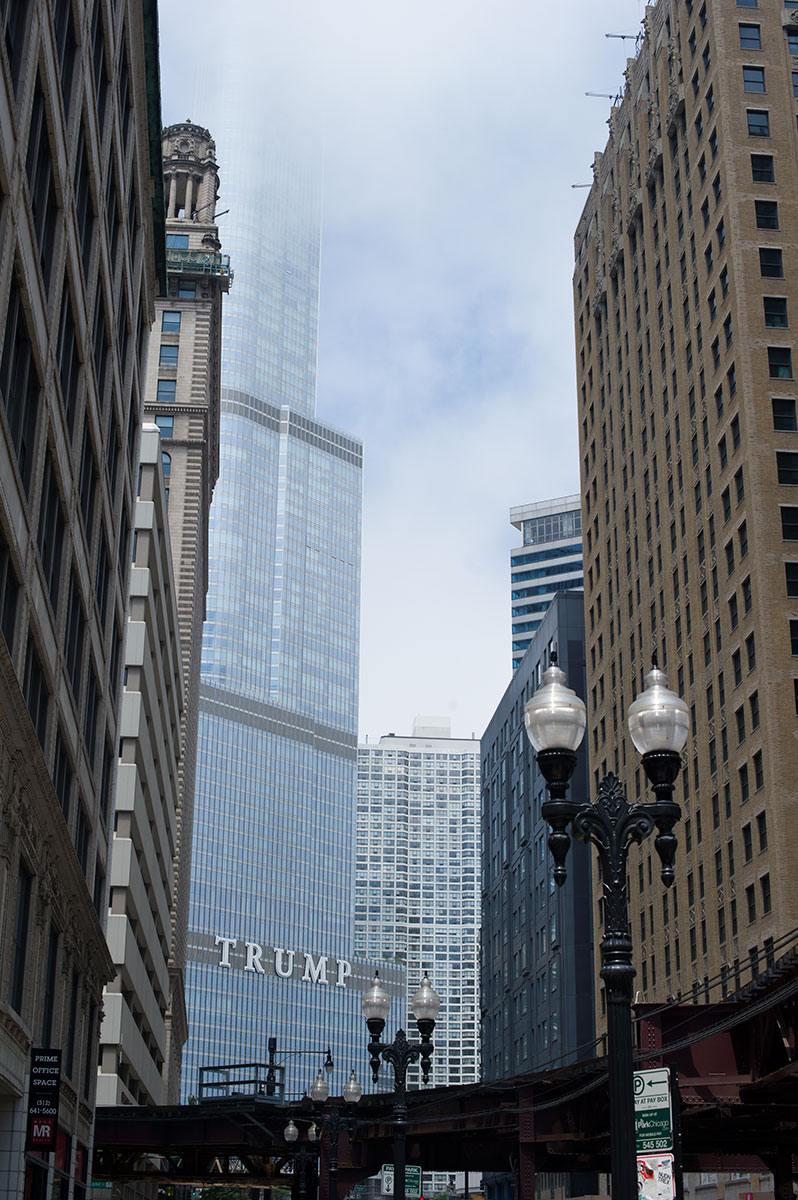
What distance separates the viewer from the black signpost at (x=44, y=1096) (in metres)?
28.6

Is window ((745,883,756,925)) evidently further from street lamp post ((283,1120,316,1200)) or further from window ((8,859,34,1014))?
window ((8,859,34,1014))

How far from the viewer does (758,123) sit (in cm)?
7506

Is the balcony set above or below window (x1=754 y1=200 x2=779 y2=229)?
above

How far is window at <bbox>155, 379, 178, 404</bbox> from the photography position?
107 metres

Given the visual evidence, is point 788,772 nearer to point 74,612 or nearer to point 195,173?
point 74,612

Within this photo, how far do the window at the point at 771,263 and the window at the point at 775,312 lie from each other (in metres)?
1.21

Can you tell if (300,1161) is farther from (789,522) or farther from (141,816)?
(789,522)

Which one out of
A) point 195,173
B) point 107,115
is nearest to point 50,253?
point 107,115

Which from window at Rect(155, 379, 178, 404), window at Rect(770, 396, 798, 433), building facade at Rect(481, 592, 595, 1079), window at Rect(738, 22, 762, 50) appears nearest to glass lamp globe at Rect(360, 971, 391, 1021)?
window at Rect(770, 396, 798, 433)

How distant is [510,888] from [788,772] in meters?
72.0

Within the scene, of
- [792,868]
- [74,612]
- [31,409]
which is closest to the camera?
[31,409]

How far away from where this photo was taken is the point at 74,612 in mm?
36875

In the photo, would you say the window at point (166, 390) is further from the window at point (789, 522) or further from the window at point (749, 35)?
the window at point (789, 522)

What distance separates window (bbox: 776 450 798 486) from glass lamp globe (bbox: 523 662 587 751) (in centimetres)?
5543
